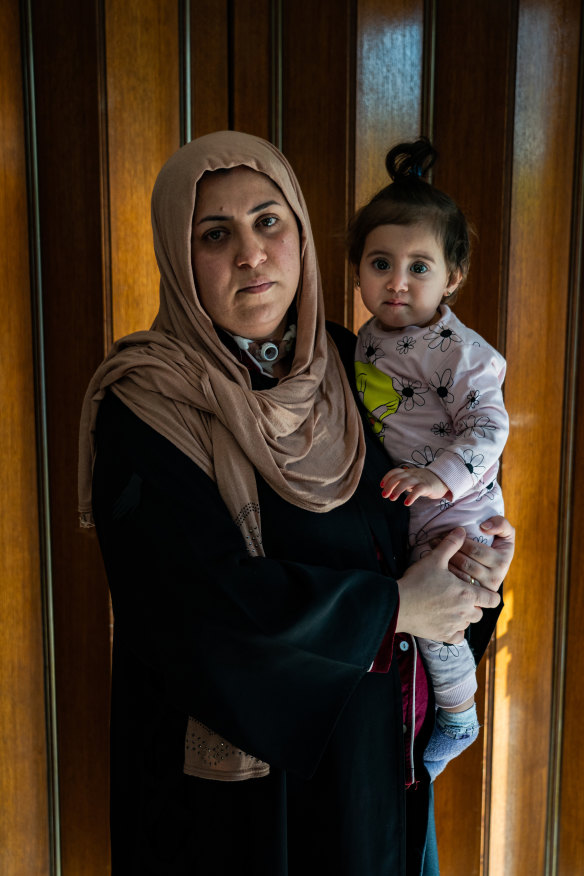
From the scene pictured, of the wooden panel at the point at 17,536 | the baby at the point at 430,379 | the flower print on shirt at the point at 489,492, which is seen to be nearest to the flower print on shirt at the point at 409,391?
the baby at the point at 430,379

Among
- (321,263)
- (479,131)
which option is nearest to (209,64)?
(321,263)

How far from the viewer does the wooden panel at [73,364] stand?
6.28 ft

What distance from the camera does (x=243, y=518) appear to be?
1.33 m

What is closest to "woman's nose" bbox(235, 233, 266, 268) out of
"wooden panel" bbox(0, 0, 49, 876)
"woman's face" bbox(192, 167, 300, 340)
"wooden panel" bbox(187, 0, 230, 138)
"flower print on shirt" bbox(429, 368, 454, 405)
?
"woman's face" bbox(192, 167, 300, 340)

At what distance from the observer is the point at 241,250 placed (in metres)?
1.42

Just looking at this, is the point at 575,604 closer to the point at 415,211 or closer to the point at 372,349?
the point at 372,349

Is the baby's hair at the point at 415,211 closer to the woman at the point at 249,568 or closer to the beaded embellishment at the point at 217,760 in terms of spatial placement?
the woman at the point at 249,568

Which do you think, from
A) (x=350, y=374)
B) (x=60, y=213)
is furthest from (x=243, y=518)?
(x=60, y=213)

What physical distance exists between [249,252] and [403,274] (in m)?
0.34

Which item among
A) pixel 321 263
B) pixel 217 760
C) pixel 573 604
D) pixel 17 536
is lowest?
pixel 573 604

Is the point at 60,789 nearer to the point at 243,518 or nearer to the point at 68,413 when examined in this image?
the point at 68,413

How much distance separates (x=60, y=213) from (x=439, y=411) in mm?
1068

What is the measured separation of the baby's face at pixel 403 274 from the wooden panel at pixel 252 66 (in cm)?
85

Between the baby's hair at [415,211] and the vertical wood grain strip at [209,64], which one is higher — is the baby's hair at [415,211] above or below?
below
